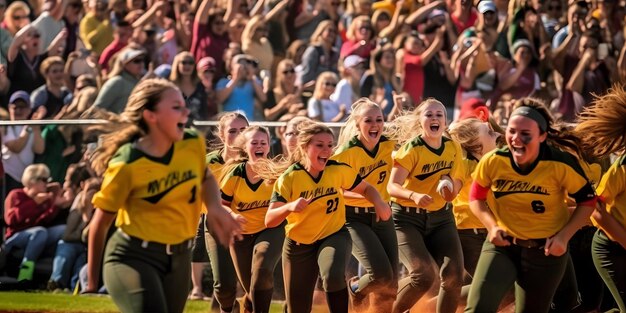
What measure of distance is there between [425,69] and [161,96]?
26.9 ft

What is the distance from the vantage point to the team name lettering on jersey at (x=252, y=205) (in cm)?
1087

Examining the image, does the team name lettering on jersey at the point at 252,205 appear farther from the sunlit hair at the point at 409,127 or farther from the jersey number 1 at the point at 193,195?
the jersey number 1 at the point at 193,195

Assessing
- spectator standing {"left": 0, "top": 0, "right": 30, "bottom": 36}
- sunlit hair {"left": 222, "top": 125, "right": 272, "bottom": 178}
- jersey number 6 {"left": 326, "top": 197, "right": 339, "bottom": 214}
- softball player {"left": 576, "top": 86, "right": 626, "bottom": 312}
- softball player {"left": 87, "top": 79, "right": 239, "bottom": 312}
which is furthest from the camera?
spectator standing {"left": 0, "top": 0, "right": 30, "bottom": 36}

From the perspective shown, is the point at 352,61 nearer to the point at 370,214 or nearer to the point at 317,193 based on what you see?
the point at 370,214

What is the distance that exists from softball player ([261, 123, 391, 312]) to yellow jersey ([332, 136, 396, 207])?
82 cm

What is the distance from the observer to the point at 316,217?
996 centimetres

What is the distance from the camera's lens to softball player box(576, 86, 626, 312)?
8.83 m

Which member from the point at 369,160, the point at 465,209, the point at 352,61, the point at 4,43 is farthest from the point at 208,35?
the point at 465,209

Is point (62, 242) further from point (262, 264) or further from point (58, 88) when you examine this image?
point (262, 264)

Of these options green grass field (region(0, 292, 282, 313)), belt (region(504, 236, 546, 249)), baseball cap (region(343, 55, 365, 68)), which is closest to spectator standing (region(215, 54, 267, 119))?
baseball cap (region(343, 55, 365, 68))

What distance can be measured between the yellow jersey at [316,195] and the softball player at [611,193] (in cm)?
188

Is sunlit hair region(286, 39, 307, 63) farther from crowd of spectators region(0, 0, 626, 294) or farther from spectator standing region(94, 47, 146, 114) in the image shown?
spectator standing region(94, 47, 146, 114)

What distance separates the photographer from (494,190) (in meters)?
8.42

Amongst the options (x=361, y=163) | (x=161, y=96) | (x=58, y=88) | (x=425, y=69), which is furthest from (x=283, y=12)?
(x=161, y=96)
